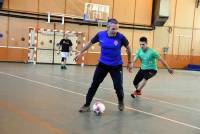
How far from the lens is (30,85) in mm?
12836

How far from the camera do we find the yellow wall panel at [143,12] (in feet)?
103

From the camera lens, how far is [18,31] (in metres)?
26.5

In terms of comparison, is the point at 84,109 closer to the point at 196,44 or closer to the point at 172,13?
the point at 172,13

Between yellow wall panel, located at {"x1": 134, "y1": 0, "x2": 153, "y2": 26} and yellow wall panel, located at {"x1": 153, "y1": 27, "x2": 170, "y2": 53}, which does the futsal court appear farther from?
yellow wall panel, located at {"x1": 153, "y1": 27, "x2": 170, "y2": 53}

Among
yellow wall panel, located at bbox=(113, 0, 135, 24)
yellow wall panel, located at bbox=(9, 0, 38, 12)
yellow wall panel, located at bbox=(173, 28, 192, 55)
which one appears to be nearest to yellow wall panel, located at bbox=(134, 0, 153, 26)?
yellow wall panel, located at bbox=(113, 0, 135, 24)

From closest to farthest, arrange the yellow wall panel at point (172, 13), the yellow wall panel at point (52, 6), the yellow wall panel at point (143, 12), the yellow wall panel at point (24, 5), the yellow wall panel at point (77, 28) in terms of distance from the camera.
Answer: the yellow wall panel at point (24, 5) < the yellow wall panel at point (52, 6) < the yellow wall panel at point (77, 28) < the yellow wall panel at point (143, 12) < the yellow wall panel at point (172, 13)

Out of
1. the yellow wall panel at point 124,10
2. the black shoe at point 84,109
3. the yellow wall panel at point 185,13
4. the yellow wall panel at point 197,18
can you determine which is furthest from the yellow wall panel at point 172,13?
the black shoe at point 84,109

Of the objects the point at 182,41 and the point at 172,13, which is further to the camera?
the point at 182,41

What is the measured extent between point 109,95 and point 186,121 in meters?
3.79

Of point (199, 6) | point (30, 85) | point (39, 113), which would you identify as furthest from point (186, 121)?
point (199, 6)

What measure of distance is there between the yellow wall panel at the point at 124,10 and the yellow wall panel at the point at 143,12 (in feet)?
1.64

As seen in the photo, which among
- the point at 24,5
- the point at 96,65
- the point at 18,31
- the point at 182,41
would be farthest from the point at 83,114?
the point at 182,41

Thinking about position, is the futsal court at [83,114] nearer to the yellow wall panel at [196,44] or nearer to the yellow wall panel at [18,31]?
the yellow wall panel at [18,31]

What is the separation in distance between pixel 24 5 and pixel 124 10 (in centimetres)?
828
